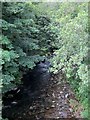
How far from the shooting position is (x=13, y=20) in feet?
35.5

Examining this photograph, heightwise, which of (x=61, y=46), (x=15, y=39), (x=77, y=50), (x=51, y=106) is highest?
(x=15, y=39)

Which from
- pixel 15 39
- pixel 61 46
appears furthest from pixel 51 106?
pixel 15 39

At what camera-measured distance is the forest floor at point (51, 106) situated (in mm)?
9617

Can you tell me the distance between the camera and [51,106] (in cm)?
1057

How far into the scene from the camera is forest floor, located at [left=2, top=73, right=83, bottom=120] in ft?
31.6

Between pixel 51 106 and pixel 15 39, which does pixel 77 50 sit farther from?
pixel 15 39

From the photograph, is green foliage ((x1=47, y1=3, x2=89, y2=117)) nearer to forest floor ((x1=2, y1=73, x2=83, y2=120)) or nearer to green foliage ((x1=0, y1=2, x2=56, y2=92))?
forest floor ((x1=2, y1=73, x2=83, y2=120))

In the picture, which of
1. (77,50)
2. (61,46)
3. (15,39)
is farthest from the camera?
(61,46)

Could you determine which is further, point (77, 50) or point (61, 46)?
point (61, 46)

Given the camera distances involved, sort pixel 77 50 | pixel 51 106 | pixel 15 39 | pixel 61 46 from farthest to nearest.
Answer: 1. pixel 61 46
2. pixel 15 39
3. pixel 51 106
4. pixel 77 50

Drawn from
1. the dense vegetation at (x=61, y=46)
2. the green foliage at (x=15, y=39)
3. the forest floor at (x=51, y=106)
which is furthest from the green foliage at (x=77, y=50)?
the green foliage at (x=15, y=39)

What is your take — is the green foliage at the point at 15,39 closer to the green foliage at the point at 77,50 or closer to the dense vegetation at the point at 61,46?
the dense vegetation at the point at 61,46

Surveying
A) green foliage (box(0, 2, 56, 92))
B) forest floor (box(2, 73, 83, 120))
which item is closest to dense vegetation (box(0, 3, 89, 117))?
green foliage (box(0, 2, 56, 92))

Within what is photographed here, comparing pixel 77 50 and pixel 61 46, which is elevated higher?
pixel 61 46
